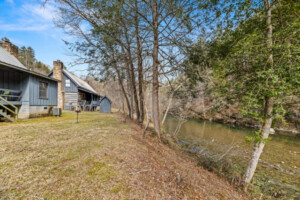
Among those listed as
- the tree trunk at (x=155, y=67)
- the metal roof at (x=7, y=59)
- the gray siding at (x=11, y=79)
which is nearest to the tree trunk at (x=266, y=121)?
the tree trunk at (x=155, y=67)

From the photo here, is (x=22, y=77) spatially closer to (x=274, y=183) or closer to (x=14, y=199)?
(x=14, y=199)

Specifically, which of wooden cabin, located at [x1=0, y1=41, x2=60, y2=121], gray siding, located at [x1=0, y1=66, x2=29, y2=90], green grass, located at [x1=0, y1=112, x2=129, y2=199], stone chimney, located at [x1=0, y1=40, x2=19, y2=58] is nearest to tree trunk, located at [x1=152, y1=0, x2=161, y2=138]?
green grass, located at [x1=0, y1=112, x2=129, y2=199]

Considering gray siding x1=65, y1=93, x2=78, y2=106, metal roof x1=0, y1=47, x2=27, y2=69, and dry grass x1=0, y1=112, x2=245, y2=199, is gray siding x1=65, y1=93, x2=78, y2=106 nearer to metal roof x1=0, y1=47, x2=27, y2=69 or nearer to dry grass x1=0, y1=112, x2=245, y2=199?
metal roof x1=0, y1=47, x2=27, y2=69

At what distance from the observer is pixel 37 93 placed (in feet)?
31.0

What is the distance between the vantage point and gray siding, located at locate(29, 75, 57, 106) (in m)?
8.95

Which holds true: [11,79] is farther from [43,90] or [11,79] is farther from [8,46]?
[8,46]

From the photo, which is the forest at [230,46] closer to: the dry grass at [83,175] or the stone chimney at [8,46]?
the dry grass at [83,175]

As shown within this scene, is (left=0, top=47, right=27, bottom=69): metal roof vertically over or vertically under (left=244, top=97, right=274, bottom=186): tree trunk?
over

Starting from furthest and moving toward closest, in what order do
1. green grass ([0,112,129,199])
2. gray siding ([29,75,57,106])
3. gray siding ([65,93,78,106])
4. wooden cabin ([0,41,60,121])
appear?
gray siding ([65,93,78,106])
gray siding ([29,75,57,106])
wooden cabin ([0,41,60,121])
green grass ([0,112,129,199])

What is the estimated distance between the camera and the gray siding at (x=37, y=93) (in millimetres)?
8953

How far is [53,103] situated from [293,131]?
25.4 meters

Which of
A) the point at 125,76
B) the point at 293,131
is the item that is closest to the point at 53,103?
the point at 125,76

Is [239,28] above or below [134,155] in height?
above

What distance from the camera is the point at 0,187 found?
2115 millimetres
